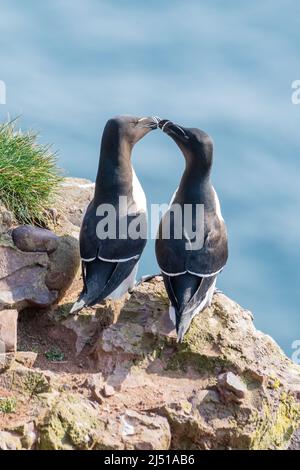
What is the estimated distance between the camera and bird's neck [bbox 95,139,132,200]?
9.75 m

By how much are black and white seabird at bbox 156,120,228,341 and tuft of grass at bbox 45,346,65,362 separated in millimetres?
1218

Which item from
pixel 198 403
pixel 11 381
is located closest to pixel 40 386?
pixel 11 381

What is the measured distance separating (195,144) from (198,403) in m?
2.51

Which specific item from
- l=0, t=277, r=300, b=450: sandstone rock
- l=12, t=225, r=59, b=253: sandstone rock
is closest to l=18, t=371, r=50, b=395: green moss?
l=0, t=277, r=300, b=450: sandstone rock

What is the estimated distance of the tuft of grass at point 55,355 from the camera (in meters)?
9.60

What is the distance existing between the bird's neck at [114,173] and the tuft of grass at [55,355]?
5.28 ft

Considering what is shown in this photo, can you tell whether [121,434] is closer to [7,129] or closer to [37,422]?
[37,422]

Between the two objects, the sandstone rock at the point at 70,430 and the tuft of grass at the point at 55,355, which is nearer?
the sandstone rock at the point at 70,430

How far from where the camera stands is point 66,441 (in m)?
7.93

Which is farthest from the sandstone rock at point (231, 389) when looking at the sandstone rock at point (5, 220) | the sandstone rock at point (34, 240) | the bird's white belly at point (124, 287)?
the sandstone rock at point (5, 220)

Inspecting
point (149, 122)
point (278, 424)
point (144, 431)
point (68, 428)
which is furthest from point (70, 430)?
point (149, 122)

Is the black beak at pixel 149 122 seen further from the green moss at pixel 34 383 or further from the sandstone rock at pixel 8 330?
the green moss at pixel 34 383

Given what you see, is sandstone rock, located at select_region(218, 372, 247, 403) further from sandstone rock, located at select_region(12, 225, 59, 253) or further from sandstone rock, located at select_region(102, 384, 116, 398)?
sandstone rock, located at select_region(12, 225, 59, 253)
